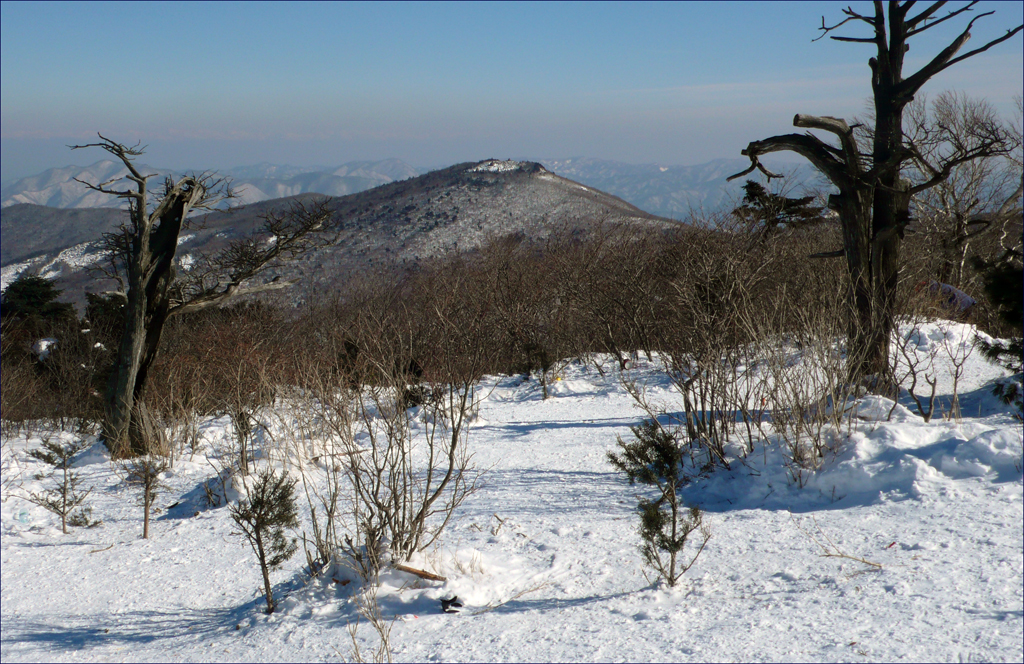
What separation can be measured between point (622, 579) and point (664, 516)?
0.57m

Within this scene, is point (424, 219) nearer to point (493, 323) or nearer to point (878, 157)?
point (493, 323)

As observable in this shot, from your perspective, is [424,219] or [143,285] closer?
[143,285]

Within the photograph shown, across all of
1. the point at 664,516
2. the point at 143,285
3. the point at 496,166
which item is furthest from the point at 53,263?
the point at 664,516

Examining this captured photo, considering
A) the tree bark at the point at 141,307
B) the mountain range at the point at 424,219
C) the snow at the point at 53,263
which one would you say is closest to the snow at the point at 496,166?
the mountain range at the point at 424,219

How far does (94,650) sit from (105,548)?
110 inches

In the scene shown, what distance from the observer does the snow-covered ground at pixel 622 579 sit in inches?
144

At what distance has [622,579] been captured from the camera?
466 centimetres

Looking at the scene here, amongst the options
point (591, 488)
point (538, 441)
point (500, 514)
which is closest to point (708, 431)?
point (591, 488)

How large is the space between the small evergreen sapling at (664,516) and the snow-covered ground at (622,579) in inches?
5.9

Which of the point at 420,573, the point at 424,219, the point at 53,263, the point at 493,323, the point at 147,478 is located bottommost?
the point at 147,478

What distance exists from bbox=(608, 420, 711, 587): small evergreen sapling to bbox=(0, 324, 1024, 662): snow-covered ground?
0.49 feet

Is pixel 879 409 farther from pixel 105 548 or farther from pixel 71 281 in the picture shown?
pixel 71 281

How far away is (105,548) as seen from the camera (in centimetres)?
700

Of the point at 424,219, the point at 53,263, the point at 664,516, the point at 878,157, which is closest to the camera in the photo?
the point at 664,516
